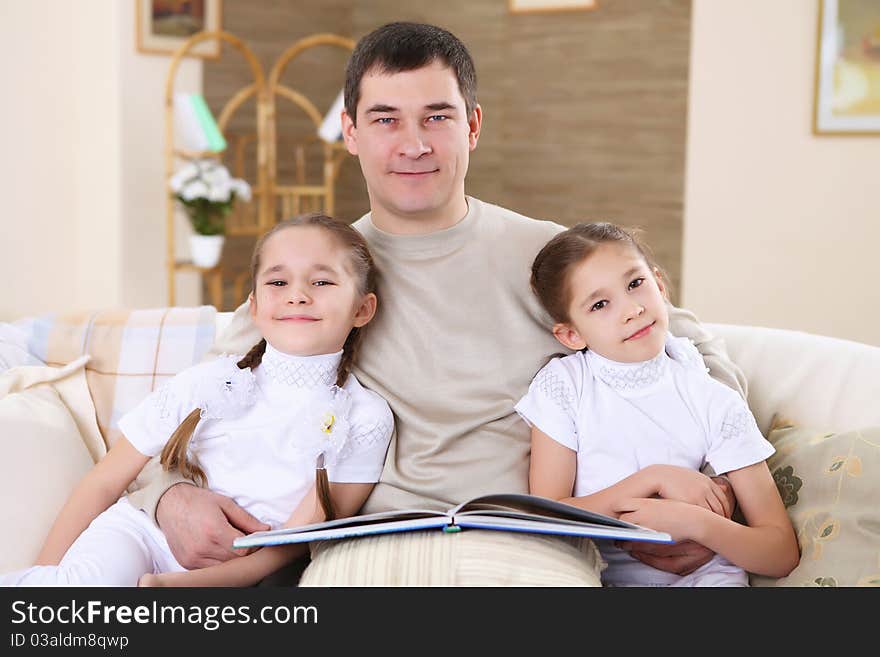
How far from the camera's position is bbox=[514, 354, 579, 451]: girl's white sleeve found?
1.78 metres

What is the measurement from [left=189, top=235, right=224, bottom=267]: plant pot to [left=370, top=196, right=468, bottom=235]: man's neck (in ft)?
10.2

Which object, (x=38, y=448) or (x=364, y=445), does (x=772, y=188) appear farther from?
(x=38, y=448)

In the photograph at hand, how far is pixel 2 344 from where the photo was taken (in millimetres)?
2209

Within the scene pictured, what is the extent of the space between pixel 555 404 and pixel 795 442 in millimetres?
457

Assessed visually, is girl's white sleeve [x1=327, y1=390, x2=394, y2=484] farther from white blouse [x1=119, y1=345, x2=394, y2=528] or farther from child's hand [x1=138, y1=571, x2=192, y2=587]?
child's hand [x1=138, y1=571, x2=192, y2=587]

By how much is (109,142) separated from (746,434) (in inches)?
158

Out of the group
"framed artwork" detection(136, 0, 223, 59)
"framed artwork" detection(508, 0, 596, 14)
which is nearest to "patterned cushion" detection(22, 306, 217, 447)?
"framed artwork" detection(136, 0, 223, 59)

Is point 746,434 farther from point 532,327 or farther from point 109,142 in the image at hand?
point 109,142

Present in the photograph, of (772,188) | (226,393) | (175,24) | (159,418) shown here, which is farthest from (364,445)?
(175,24)

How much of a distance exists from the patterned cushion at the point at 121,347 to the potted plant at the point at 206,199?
2.50m

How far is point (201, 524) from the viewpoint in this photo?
68.2 inches
